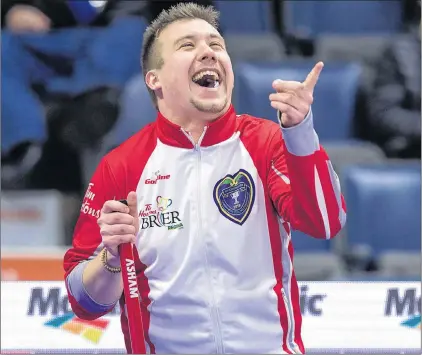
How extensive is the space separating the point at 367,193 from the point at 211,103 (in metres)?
1.54

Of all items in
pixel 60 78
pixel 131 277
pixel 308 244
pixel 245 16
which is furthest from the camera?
pixel 245 16

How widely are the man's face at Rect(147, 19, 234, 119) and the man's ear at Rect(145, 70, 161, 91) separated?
23mm

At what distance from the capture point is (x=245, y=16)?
432 cm

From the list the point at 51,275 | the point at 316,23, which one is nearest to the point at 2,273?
the point at 51,275

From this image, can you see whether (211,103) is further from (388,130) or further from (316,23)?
(316,23)

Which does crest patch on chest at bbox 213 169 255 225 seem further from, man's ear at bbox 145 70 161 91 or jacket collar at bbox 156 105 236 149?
man's ear at bbox 145 70 161 91

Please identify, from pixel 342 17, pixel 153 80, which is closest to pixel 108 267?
pixel 153 80

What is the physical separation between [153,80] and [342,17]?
93.1 inches

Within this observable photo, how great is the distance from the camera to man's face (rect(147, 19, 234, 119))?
6.84 ft

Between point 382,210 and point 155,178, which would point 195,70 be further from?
point 382,210

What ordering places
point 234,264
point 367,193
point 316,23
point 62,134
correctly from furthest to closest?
point 316,23, point 62,134, point 367,193, point 234,264

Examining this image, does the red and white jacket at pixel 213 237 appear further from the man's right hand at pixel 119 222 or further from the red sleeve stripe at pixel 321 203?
the man's right hand at pixel 119 222

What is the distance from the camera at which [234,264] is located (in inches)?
79.7

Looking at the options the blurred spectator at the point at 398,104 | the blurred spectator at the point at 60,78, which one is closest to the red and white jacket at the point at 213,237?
the blurred spectator at the point at 60,78
